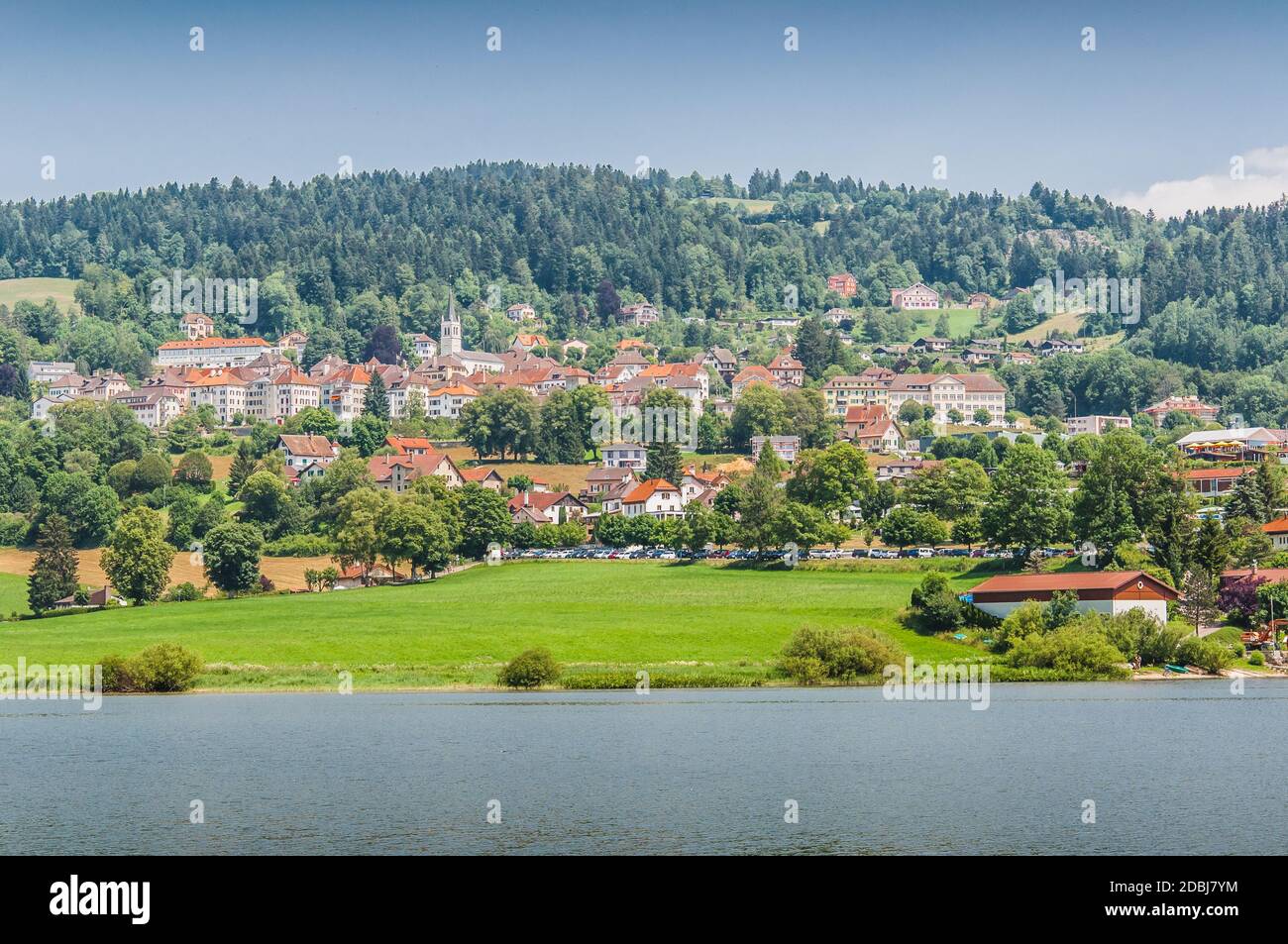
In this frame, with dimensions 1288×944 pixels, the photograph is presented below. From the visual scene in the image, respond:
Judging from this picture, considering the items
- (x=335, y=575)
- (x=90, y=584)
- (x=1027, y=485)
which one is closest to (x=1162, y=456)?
(x=1027, y=485)

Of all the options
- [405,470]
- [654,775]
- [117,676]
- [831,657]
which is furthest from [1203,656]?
[405,470]

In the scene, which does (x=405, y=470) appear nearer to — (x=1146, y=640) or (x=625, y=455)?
(x=625, y=455)

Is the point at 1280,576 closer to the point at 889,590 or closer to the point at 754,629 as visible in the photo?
the point at 889,590

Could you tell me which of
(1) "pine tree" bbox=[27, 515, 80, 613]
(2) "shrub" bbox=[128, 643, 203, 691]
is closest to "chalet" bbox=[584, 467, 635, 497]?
(1) "pine tree" bbox=[27, 515, 80, 613]

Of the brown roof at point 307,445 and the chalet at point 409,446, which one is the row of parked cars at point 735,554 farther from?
the brown roof at point 307,445
